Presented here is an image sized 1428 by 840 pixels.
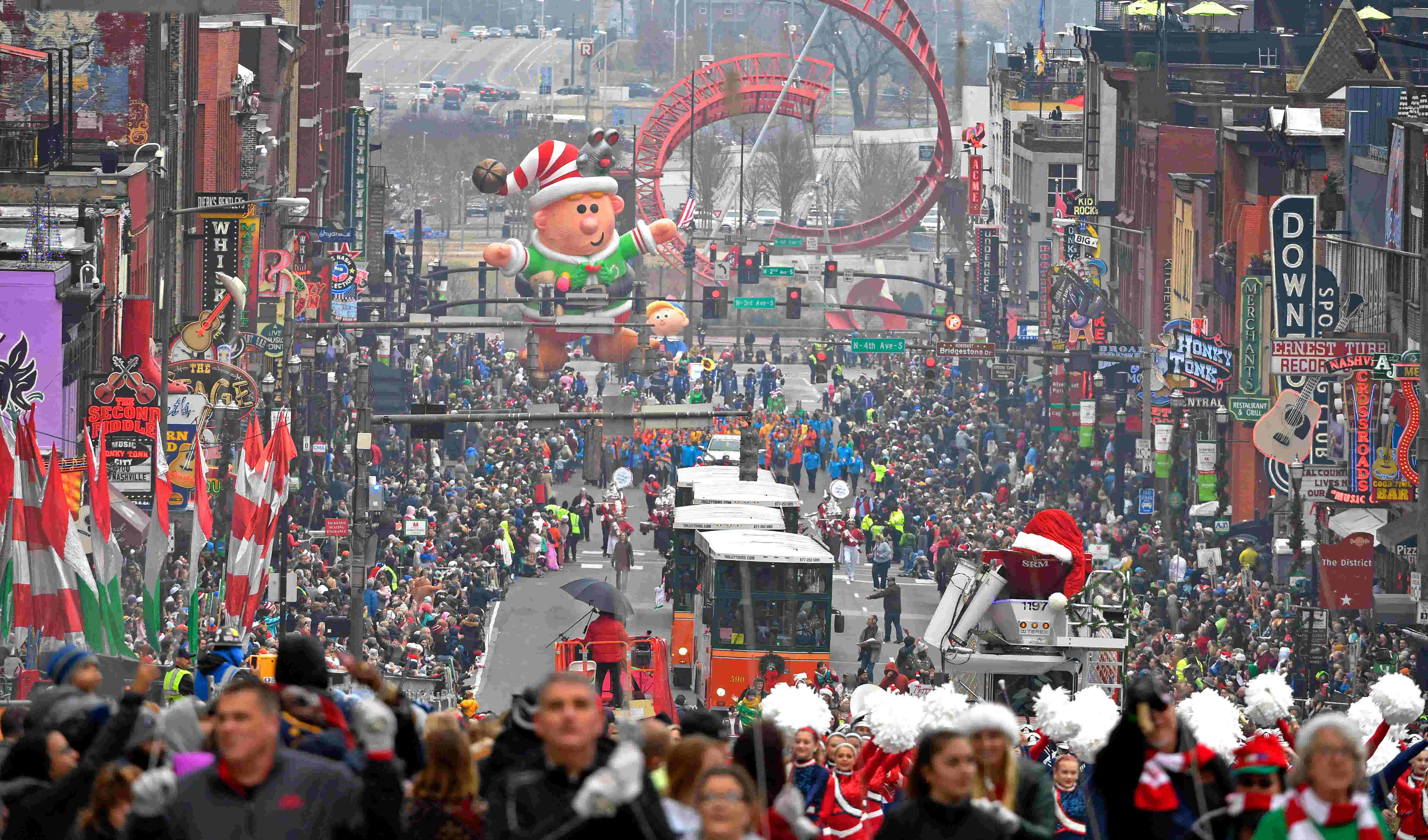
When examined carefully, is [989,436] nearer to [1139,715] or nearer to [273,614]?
[273,614]

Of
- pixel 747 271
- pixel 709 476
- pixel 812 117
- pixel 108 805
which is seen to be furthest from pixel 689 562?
pixel 812 117

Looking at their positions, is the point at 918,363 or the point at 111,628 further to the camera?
the point at 918,363

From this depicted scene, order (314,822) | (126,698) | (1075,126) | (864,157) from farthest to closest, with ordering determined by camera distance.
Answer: (864,157) → (1075,126) → (126,698) → (314,822)

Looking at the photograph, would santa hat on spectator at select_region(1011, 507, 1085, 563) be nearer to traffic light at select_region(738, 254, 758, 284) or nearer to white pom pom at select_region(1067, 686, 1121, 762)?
white pom pom at select_region(1067, 686, 1121, 762)

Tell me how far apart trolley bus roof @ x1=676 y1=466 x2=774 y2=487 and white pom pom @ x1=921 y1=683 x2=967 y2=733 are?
1163 inches

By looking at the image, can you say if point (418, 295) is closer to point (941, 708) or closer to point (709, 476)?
point (709, 476)

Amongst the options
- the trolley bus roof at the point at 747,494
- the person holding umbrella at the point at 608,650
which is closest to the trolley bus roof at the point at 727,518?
the trolley bus roof at the point at 747,494

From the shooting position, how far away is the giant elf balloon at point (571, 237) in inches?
2859

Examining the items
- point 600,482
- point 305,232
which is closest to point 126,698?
point 600,482

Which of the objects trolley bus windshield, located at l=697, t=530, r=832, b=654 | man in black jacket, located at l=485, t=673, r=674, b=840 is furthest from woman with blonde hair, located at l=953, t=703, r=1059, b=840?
trolley bus windshield, located at l=697, t=530, r=832, b=654

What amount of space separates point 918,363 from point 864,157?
226 ft

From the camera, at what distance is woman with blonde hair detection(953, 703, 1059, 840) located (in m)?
9.92

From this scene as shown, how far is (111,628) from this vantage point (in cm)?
2827

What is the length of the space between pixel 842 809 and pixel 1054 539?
42.1ft
